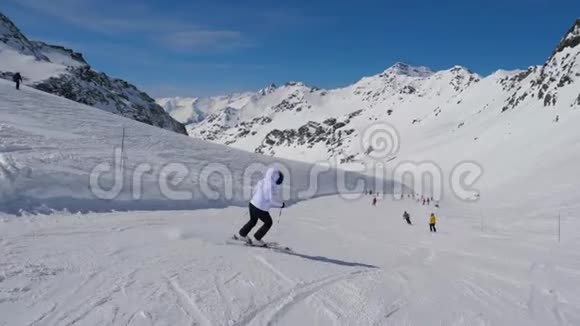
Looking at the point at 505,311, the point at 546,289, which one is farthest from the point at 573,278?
the point at 505,311

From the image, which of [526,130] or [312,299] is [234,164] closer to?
[312,299]

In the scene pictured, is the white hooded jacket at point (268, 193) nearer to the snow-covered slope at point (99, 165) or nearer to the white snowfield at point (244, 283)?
the white snowfield at point (244, 283)

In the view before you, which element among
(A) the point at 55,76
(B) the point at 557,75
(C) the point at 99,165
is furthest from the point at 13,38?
(B) the point at 557,75

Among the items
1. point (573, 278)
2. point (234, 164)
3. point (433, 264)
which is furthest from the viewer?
point (234, 164)

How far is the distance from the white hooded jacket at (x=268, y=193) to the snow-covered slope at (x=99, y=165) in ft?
25.7

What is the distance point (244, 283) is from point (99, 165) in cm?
1442

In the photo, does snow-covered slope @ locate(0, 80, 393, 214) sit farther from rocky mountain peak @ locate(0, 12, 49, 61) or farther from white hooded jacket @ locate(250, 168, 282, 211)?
rocky mountain peak @ locate(0, 12, 49, 61)

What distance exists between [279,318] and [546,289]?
5.51m

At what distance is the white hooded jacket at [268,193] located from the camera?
8.55 meters

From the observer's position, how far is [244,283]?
248 inches

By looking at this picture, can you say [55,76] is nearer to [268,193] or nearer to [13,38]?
[13,38]

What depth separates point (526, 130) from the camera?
74.1 m

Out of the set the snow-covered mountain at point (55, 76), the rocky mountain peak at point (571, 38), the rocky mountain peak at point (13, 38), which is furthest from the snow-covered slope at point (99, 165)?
the rocky mountain peak at point (13, 38)

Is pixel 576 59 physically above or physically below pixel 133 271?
above
